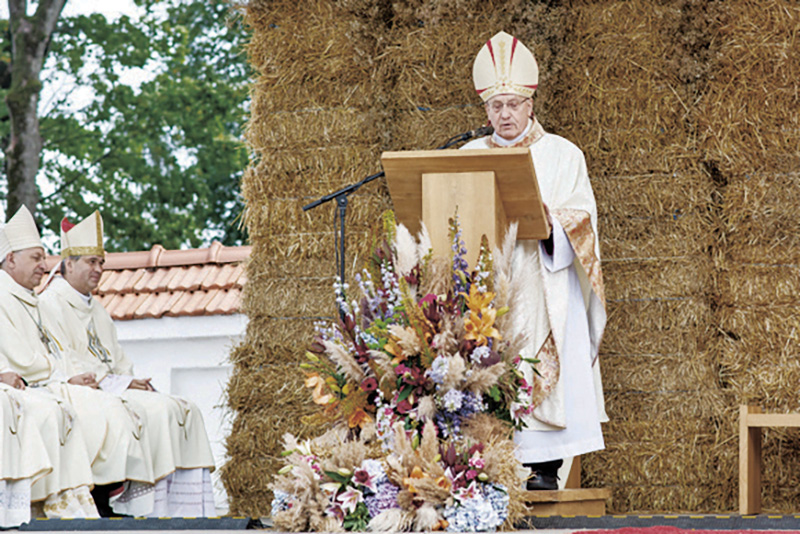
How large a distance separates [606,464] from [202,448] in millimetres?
2189

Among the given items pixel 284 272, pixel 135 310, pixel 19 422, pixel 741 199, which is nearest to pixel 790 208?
pixel 741 199

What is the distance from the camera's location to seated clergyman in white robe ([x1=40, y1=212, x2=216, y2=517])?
651 cm

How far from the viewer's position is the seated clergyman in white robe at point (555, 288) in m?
4.99

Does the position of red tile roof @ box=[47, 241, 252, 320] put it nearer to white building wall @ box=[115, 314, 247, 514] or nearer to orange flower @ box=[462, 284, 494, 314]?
white building wall @ box=[115, 314, 247, 514]

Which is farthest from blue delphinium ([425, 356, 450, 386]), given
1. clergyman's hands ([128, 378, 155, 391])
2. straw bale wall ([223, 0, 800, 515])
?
clergyman's hands ([128, 378, 155, 391])

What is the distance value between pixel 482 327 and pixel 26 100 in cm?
1177

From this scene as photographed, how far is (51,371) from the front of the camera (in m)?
6.13

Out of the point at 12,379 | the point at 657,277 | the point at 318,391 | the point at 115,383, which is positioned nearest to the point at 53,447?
the point at 12,379

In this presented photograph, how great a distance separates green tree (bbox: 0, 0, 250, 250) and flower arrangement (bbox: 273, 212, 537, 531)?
1306 cm

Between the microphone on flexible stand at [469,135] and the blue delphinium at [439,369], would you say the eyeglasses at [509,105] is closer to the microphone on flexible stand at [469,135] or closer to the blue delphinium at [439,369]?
the microphone on flexible stand at [469,135]

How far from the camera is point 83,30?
1720 centimetres

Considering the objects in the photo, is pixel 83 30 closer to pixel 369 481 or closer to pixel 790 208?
pixel 790 208

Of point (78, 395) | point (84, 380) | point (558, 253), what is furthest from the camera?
point (84, 380)

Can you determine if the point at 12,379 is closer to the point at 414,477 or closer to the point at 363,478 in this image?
the point at 363,478
